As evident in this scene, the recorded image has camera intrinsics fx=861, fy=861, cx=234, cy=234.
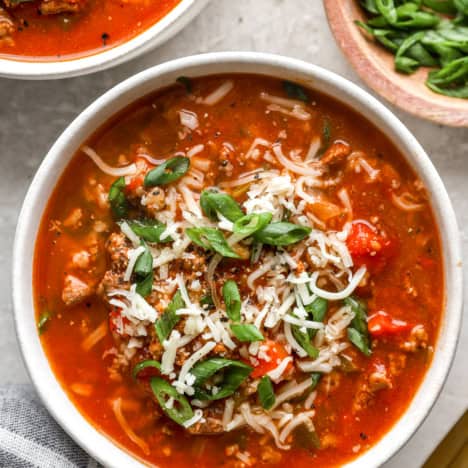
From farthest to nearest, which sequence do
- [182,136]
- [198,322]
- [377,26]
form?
[377,26] < [182,136] < [198,322]

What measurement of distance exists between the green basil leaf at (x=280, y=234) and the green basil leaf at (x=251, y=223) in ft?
0.11

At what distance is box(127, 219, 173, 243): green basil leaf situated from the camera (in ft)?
11.1

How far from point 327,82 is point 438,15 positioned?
920mm

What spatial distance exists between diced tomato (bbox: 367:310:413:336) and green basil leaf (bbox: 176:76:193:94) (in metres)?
1.19

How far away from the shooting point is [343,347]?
3459 mm

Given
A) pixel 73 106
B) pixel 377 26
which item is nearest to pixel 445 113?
pixel 377 26

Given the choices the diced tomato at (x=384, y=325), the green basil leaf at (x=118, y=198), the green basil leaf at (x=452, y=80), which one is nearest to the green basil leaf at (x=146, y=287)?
the green basil leaf at (x=118, y=198)

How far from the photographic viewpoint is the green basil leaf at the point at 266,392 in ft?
11.0

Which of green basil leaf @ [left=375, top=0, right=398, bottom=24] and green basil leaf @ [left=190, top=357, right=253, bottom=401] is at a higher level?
green basil leaf @ [left=375, top=0, right=398, bottom=24]

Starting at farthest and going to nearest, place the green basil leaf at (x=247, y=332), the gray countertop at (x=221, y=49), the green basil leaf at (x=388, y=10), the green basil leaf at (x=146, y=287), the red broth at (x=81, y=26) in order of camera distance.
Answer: the gray countertop at (x=221, y=49) < the green basil leaf at (x=388, y=10) < the red broth at (x=81, y=26) < the green basil leaf at (x=146, y=287) < the green basil leaf at (x=247, y=332)

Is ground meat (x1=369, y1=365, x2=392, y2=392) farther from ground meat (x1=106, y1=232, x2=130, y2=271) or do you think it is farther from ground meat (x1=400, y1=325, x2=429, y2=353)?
ground meat (x1=106, y1=232, x2=130, y2=271)

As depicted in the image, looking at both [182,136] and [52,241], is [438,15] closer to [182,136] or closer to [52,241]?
[182,136]

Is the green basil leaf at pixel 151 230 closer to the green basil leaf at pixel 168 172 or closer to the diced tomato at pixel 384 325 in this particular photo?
the green basil leaf at pixel 168 172

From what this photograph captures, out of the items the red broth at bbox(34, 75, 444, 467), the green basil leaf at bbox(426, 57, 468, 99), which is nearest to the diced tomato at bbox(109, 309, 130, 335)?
the red broth at bbox(34, 75, 444, 467)
